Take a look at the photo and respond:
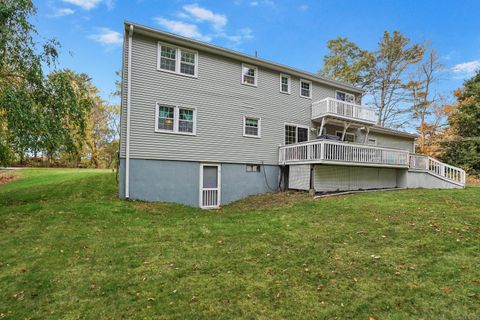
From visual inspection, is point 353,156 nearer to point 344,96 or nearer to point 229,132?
point 229,132

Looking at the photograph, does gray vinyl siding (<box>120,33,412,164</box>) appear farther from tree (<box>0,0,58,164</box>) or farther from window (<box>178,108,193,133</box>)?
tree (<box>0,0,58,164</box>)

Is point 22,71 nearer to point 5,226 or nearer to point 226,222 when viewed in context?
point 5,226

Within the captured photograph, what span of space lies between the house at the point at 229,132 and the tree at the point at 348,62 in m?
13.2

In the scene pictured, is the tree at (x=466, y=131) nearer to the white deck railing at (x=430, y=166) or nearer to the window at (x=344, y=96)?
the white deck railing at (x=430, y=166)

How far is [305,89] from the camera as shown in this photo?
15.5 m

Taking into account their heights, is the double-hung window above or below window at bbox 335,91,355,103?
below

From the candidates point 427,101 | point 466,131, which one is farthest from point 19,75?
point 427,101

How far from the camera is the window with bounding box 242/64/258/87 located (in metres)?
13.4

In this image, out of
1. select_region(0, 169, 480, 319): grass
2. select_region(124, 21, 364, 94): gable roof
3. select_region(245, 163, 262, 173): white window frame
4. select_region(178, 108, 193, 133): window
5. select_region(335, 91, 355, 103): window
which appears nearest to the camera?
select_region(0, 169, 480, 319): grass

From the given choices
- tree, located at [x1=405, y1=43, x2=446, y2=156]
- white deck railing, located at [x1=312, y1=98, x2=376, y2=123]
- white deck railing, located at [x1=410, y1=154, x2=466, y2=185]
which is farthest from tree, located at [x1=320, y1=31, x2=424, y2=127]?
white deck railing, located at [x1=312, y1=98, x2=376, y2=123]

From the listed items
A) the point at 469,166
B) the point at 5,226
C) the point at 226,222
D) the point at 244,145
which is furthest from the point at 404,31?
the point at 5,226

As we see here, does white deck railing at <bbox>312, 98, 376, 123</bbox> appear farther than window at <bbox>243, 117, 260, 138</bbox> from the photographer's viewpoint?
Yes

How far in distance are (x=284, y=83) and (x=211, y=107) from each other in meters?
4.87

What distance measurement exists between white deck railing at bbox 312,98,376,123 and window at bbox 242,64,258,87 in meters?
4.15
